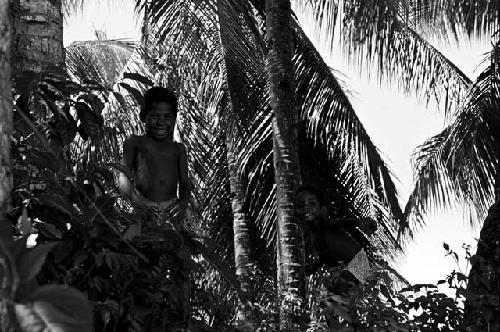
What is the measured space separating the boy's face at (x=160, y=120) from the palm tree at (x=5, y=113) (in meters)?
3.51

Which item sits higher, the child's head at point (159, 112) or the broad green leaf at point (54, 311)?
the child's head at point (159, 112)

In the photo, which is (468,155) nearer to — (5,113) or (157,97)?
(157,97)

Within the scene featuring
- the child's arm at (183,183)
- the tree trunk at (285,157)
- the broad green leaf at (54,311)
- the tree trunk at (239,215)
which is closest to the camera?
the broad green leaf at (54,311)

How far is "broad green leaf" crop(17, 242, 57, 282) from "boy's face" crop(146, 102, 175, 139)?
4.17 m

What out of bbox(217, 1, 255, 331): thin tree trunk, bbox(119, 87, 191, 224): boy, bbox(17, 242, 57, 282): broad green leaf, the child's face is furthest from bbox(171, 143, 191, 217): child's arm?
bbox(217, 1, 255, 331): thin tree trunk

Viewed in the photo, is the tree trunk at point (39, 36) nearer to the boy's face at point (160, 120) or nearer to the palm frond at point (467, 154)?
the boy's face at point (160, 120)

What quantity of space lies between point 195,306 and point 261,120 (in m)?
8.76

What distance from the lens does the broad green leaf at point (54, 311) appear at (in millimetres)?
1736

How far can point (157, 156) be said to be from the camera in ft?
19.9

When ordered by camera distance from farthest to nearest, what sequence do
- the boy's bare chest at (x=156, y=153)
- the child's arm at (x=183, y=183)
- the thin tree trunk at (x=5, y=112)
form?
1. the boy's bare chest at (x=156, y=153)
2. the child's arm at (x=183, y=183)
3. the thin tree trunk at (x=5, y=112)

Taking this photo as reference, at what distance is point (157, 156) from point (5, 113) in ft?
12.0

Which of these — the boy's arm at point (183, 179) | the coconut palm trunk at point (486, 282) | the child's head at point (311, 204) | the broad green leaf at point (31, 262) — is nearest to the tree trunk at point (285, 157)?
the child's head at point (311, 204)

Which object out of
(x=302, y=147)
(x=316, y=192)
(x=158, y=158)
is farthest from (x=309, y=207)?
(x=302, y=147)

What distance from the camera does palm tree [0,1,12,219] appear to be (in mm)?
2395
